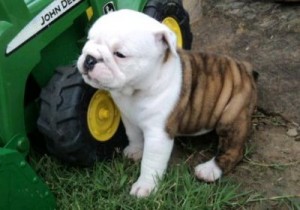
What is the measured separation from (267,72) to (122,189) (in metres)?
1.43

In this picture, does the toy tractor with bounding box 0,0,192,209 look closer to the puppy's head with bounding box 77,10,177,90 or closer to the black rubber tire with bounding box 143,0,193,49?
the black rubber tire with bounding box 143,0,193,49

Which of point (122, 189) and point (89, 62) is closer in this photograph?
point (89, 62)

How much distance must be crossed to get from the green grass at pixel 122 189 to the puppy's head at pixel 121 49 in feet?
2.00

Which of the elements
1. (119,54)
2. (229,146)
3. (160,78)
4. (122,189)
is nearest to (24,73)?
(119,54)

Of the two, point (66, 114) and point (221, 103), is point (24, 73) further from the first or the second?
point (221, 103)

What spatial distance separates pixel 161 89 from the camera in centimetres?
262

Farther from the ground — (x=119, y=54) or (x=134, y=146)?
(x=119, y=54)

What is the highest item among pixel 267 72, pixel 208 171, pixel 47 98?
pixel 47 98

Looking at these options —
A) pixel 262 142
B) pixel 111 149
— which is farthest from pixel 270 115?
pixel 111 149

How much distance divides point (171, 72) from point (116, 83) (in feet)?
1.12

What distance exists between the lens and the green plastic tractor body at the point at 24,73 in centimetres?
241

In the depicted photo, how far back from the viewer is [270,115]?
132 inches

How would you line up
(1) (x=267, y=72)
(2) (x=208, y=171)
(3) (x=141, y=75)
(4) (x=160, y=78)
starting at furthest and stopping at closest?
1. (1) (x=267, y=72)
2. (2) (x=208, y=171)
3. (4) (x=160, y=78)
4. (3) (x=141, y=75)

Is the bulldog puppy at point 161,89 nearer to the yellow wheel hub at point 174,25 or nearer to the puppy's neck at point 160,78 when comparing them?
the puppy's neck at point 160,78
